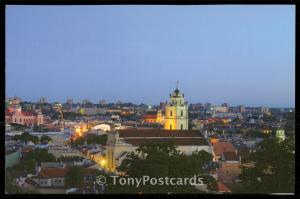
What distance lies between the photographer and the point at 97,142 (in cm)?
390

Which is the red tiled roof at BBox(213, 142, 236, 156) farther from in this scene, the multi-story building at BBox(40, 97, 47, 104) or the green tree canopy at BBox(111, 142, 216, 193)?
the multi-story building at BBox(40, 97, 47, 104)

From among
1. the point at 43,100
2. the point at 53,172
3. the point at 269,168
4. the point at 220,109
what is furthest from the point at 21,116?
the point at 269,168

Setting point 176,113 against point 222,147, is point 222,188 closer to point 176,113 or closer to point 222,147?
point 222,147

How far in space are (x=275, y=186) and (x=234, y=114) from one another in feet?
1.99

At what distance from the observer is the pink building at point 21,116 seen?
11.5 feet

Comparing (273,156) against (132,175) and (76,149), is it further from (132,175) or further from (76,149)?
(76,149)

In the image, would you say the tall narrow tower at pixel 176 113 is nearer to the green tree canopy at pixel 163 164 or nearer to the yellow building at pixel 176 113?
the yellow building at pixel 176 113

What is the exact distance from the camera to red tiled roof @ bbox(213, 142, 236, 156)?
3796mm

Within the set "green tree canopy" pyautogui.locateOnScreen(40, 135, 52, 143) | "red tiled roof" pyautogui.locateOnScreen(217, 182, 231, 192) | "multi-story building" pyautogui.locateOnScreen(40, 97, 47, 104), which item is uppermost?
"multi-story building" pyautogui.locateOnScreen(40, 97, 47, 104)

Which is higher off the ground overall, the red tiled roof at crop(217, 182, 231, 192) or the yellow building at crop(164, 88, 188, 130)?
the yellow building at crop(164, 88, 188, 130)

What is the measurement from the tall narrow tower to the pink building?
3.13 feet

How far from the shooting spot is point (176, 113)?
12.5ft

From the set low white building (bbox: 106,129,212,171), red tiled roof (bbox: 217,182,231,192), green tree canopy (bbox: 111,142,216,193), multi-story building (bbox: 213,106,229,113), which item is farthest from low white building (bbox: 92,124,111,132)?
red tiled roof (bbox: 217,182,231,192)
